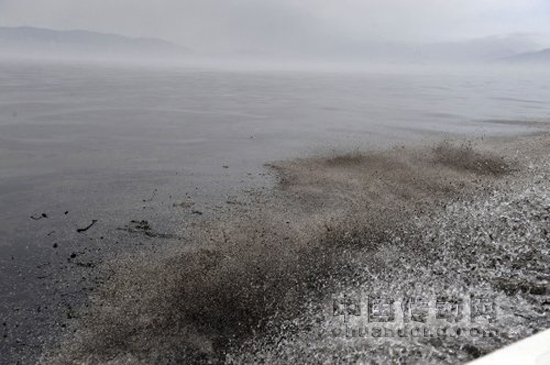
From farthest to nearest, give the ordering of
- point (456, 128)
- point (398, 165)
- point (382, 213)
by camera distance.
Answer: point (456, 128), point (398, 165), point (382, 213)

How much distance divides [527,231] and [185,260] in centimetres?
599

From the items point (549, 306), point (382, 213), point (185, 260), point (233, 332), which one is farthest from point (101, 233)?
point (549, 306)

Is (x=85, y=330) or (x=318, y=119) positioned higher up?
(x=318, y=119)

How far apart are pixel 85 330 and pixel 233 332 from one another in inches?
69.4

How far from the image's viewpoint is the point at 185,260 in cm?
684

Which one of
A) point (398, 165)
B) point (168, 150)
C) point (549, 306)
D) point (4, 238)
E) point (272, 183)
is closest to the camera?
point (549, 306)

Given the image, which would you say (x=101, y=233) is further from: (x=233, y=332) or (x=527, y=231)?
(x=527, y=231)

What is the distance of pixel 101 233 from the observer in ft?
26.1

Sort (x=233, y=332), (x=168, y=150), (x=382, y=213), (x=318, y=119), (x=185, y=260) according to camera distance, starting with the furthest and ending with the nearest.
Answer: (x=318, y=119) → (x=168, y=150) → (x=382, y=213) → (x=185, y=260) → (x=233, y=332)

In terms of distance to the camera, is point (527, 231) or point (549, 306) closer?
point (549, 306)

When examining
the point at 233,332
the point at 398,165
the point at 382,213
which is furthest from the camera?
the point at 398,165

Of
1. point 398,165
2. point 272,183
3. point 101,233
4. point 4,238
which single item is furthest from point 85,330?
point 398,165

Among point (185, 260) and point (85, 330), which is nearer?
point (85, 330)

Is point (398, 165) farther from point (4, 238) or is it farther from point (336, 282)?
point (4, 238)
